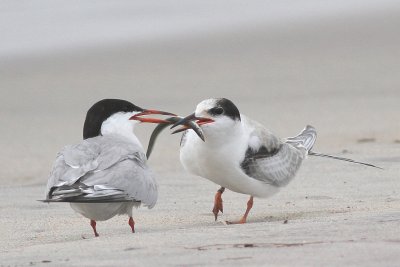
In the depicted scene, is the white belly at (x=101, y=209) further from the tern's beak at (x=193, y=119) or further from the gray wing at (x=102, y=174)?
the tern's beak at (x=193, y=119)

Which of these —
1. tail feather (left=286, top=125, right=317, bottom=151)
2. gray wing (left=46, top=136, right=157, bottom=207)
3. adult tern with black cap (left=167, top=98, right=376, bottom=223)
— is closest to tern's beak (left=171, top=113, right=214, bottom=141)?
adult tern with black cap (left=167, top=98, right=376, bottom=223)

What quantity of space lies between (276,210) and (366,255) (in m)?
2.77

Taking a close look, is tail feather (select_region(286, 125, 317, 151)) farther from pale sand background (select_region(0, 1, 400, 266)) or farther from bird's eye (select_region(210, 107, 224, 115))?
bird's eye (select_region(210, 107, 224, 115))

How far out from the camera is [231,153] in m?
6.13

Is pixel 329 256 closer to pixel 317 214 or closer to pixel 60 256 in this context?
pixel 60 256

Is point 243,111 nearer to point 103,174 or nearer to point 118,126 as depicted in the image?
point 118,126

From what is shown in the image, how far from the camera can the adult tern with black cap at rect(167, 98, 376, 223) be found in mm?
6109

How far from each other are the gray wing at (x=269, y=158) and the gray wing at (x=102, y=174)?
0.75m

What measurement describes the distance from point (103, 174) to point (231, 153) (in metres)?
0.98

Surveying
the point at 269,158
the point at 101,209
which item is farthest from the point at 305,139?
the point at 101,209

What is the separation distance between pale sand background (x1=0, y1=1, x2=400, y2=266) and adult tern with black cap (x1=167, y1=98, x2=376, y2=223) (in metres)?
0.23

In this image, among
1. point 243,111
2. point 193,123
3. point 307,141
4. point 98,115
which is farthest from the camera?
point 243,111

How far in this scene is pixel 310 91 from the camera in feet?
40.3

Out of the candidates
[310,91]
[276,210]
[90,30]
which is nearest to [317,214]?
[276,210]
